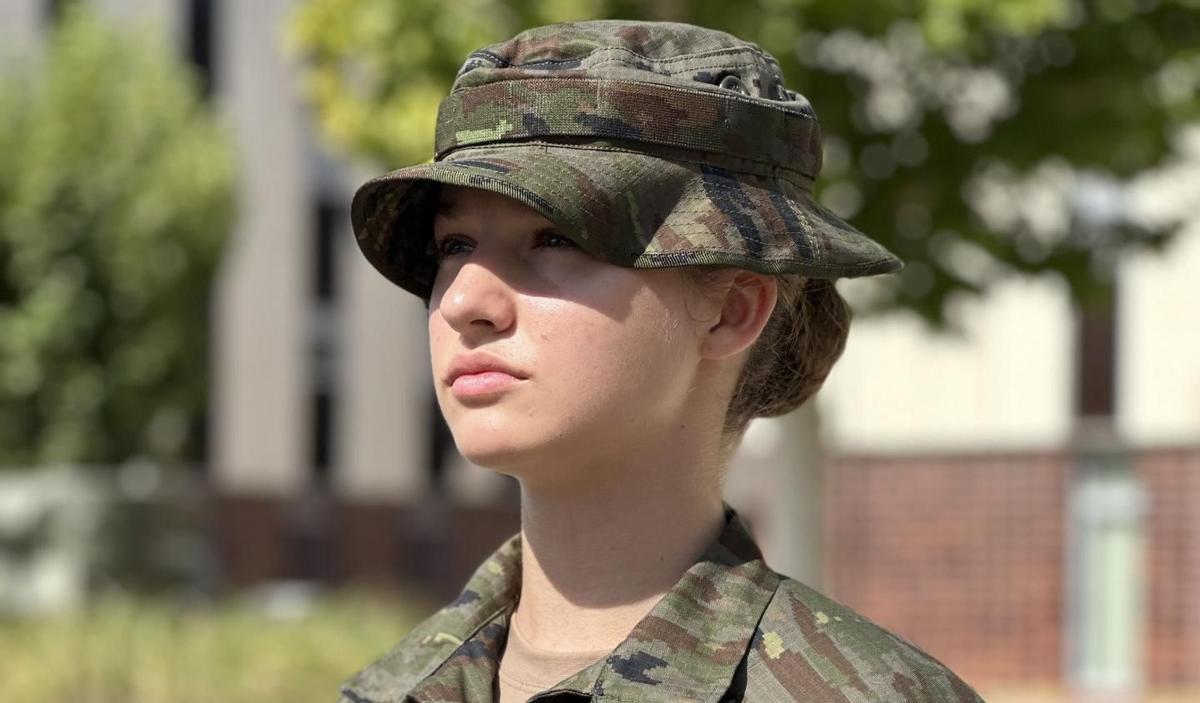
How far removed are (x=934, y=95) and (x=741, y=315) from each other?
22.3ft

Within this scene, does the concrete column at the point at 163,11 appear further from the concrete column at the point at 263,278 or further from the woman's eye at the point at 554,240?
the woman's eye at the point at 554,240

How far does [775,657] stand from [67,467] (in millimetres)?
13555

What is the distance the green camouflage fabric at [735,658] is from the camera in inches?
81.5

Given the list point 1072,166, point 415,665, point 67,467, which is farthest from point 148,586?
point 415,665

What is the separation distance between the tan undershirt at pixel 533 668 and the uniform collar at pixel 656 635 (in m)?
0.02

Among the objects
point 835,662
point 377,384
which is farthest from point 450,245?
point 377,384

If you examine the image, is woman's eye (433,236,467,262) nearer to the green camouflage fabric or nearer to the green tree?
the green camouflage fabric

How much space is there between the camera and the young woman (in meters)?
2.11

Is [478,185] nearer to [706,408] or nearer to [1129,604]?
[706,408]

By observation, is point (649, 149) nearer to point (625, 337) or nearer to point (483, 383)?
point (625, 337)

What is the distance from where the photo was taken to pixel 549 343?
2.16m

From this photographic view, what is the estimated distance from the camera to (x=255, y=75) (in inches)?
894

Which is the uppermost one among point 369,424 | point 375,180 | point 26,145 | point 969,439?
point 375,180

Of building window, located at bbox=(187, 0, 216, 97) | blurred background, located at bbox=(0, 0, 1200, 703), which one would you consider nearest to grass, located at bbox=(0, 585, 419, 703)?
blurred background, located at bbox=(0, 0, 1200, 703)
